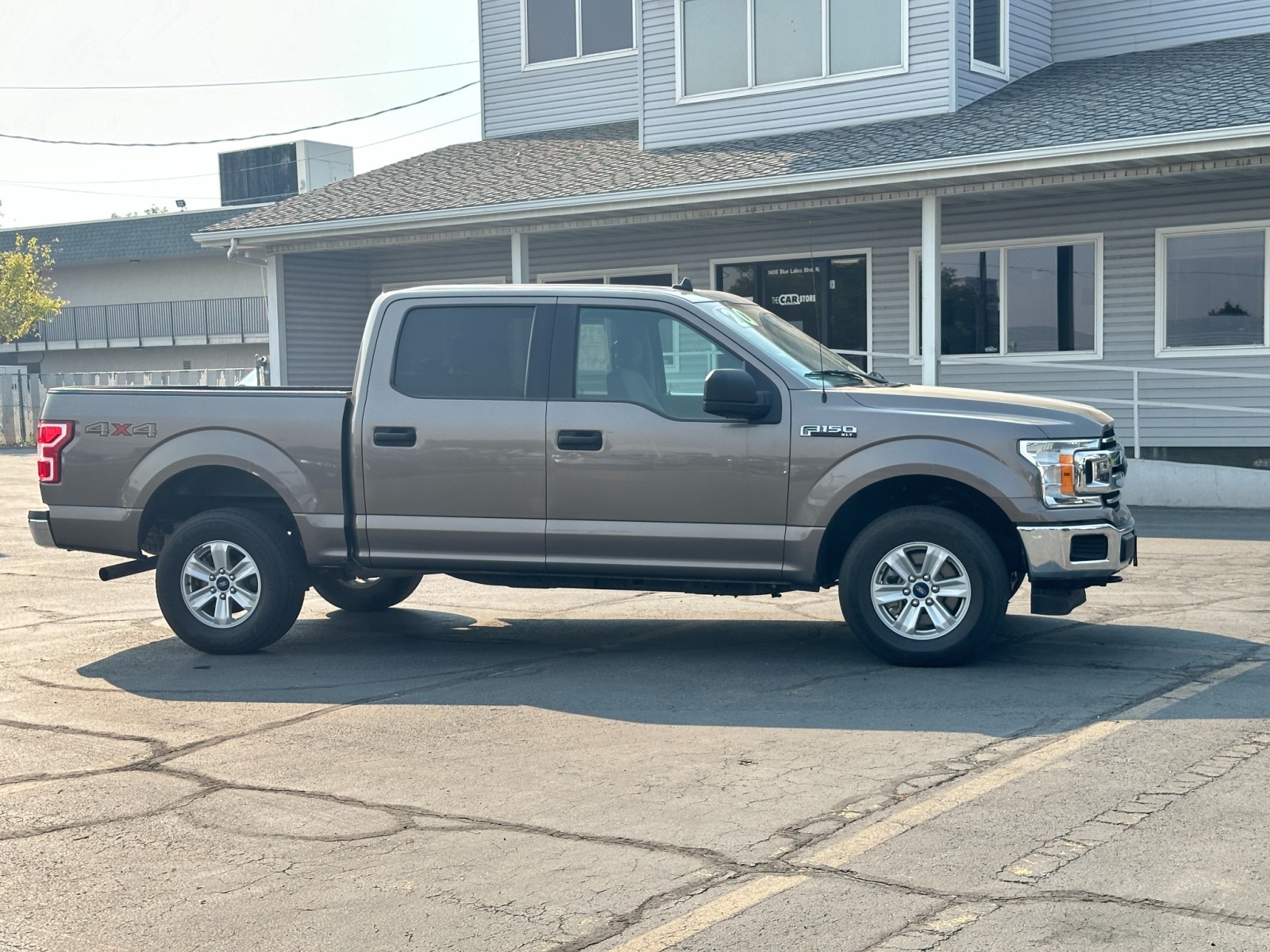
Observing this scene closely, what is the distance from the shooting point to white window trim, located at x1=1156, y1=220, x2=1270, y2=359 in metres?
17.6

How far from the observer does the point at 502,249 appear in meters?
23.8

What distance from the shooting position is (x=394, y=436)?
332 inches

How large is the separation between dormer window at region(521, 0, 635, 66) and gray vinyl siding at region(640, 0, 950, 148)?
1897mm

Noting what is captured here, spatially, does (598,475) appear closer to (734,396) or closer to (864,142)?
(734,396)

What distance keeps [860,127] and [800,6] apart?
77.5 inches

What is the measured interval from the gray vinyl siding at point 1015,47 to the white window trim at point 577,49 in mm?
5482

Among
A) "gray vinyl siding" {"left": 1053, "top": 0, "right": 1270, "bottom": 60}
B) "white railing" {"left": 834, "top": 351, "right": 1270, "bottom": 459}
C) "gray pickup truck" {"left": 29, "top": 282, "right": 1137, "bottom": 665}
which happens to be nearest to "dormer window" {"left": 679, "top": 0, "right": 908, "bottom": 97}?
"gray vinyl siding" {"left": 1053, "top": 0, "right": 1270, "bottom": 60}

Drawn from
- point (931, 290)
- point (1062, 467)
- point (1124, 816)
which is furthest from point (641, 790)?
point (931, 290)

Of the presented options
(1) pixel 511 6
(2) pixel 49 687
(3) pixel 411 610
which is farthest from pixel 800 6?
(2) pixel 49 687

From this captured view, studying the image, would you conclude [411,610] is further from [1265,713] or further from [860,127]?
[860,127]

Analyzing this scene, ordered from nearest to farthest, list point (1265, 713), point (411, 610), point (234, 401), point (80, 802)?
1. point (80, 802)
2. point (1265, 713)
3. point (234, 401)
4. point (411, 610)

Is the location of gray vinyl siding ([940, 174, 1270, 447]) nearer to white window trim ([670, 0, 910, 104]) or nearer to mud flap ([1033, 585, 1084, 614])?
white window trim ([670, 0, 910, 104])

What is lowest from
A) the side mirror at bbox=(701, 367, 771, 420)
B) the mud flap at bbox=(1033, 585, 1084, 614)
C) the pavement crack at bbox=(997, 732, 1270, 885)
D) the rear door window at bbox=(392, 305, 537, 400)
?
the pavement crack at bbox=(997, 732, 1270, 885)

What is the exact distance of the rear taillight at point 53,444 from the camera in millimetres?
8914
